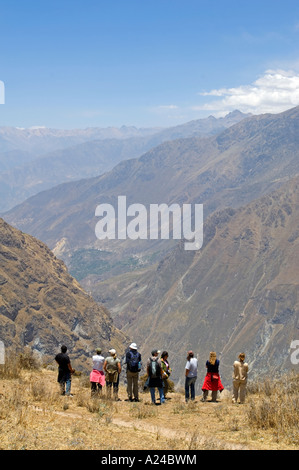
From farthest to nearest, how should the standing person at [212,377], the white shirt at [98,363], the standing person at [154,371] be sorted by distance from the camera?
the standing person at [212,377]
the white shirt at [98,363]
the standing person at [154,371]

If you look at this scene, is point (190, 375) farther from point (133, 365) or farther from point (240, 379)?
point (133, 365)

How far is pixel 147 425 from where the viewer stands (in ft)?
47.5

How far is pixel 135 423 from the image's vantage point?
1467 cm

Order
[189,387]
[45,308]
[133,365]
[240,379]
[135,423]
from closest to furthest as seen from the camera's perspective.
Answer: [135,423]
[133,365]
[240,379]
[189,387]
[45,308]

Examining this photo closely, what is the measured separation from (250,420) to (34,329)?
119m

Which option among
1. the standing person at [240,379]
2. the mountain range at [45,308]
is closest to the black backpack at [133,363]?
the standing person at [240,379]

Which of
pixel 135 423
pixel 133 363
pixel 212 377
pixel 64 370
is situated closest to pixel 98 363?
pixel 64 370

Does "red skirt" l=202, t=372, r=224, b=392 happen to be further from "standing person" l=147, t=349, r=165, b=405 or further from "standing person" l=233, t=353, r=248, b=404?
"standing person" l=147, t=349, r=165, b=405

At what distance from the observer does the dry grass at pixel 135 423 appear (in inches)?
452

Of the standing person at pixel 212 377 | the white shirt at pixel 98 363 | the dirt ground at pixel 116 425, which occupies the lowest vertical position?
the dirt ground at pixel 116 425

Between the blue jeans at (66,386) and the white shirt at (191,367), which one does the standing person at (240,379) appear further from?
the blue jeans at (66,386)
